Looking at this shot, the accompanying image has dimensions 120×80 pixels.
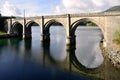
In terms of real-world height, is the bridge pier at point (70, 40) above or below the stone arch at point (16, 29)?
below

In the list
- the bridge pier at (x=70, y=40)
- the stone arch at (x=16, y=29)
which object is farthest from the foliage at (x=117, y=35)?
the stone arch at (x=16, y=29)

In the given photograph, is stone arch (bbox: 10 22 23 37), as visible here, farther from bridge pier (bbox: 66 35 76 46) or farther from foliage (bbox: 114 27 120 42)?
foliage (bbox: 114 27 120 42)

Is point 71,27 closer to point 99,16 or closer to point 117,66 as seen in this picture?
point 99,16

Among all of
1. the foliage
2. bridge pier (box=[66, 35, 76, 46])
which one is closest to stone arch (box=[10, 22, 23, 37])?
bridge pier (box=[66, 35, 76, 46])

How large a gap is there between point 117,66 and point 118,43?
45.9 ft

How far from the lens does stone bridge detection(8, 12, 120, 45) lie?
6116cm

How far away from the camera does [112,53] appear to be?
156 feet

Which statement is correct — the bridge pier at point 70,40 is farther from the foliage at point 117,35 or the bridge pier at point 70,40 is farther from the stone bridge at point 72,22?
the foliage at point 117,35

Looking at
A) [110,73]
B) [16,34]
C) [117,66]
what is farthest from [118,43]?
[16,34]

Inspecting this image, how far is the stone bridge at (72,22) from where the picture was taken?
61.2 m

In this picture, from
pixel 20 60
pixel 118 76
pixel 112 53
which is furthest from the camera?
pixel 20 60

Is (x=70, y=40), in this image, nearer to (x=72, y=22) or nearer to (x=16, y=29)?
(x=72, y=22)

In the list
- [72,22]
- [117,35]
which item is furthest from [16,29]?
[117,35]

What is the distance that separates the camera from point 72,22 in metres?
75.6
